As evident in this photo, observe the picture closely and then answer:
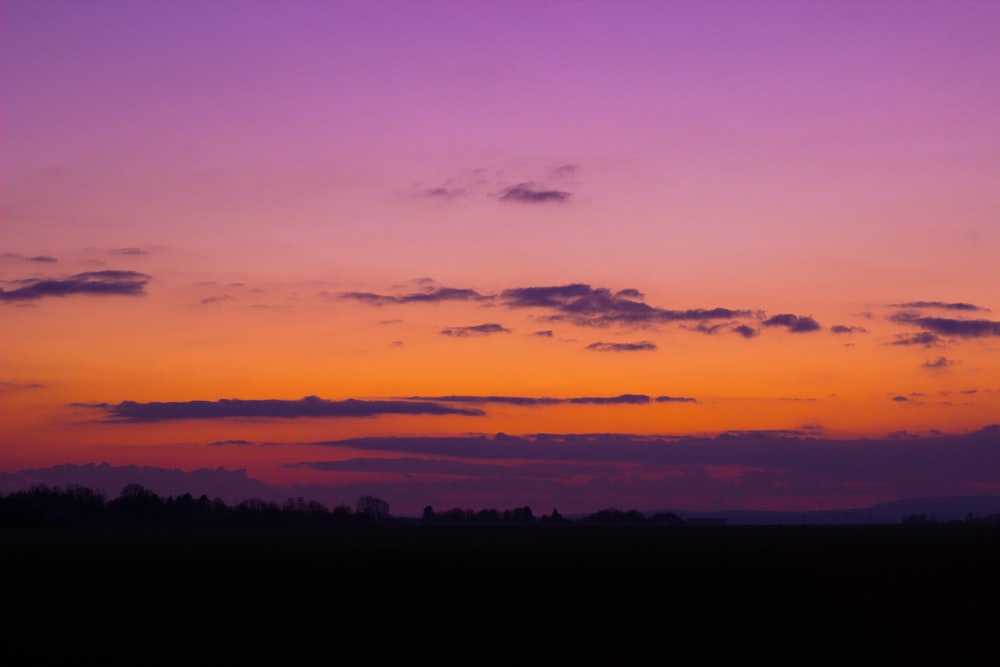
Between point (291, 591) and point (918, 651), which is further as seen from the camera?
point (291, 591)

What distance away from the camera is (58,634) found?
33156mm

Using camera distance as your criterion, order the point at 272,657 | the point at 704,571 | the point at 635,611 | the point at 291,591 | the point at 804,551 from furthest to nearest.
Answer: the point at 804,551 → the point at 704,571 → the point at 291,591 → the point at 635,611 → the point at 272,657

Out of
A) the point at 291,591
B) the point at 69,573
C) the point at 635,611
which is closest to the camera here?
the point at 635,611

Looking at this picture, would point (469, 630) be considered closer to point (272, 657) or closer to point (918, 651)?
point (272, 657)

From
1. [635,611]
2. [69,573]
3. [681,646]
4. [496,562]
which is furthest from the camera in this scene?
[496,562]

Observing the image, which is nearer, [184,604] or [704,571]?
[184,604]

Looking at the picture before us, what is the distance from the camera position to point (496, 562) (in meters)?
77.0

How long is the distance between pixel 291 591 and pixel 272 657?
2162 centimetres

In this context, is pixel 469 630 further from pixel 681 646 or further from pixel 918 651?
pixel 918 651

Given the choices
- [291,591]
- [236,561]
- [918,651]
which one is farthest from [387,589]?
[236,561]

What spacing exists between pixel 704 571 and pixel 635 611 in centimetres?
2706

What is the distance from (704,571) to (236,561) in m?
32.5

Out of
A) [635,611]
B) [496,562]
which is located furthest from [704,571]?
[635,611]

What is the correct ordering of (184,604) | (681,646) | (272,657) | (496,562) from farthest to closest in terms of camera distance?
1. (496,562)
2. (184,604)
3. (681,646)
4. (272,657)
